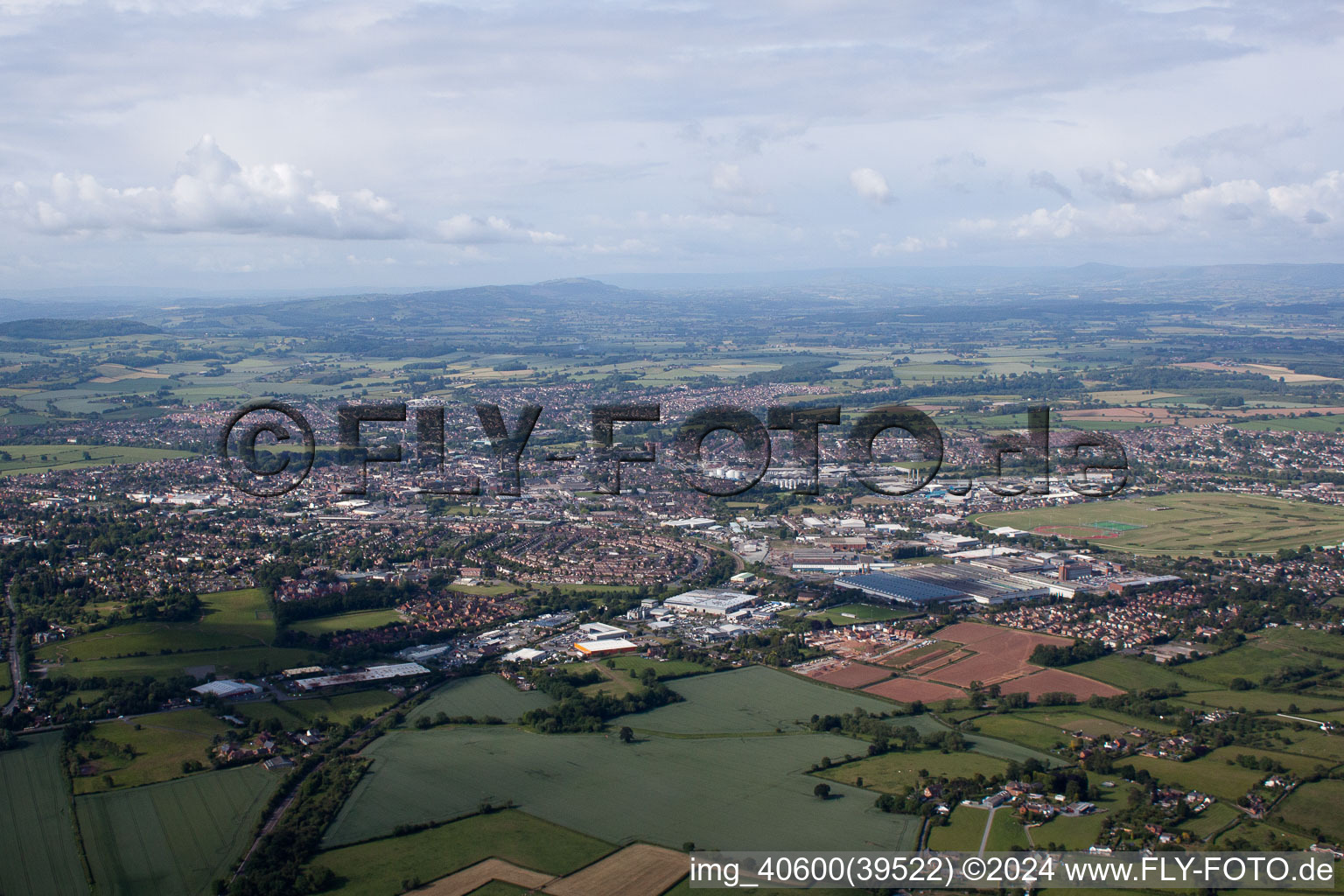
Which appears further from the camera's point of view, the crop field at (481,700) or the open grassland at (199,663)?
the open grassland at (199,663)

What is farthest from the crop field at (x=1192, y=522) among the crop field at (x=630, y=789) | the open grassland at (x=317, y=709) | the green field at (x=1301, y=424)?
the open grassland at (x=317, y=709)

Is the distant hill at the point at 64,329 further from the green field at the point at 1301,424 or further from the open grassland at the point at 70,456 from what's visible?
the green field at the point at 1301,424

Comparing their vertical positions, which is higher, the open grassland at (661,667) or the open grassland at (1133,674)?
the open grassland at (661,667)

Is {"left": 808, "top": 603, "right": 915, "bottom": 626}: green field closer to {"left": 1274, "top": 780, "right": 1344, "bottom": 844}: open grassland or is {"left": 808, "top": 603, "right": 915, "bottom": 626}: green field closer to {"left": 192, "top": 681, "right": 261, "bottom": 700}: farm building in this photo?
{"left": 1274, "top": 780, "right": 1344, "bottom": 844}: open grassland

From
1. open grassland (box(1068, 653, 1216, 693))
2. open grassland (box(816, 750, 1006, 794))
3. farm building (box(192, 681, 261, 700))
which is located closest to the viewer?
open grassland (box(816, 750, 1006, 794))

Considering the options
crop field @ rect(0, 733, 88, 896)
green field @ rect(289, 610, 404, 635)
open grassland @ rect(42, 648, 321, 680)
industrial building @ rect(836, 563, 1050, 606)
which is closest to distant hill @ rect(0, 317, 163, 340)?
green field @ rect(289, 610, 404, 635)

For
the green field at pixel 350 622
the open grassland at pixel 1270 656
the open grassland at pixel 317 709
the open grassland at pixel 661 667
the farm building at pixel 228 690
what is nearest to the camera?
the open grassland at pixel 317 709
